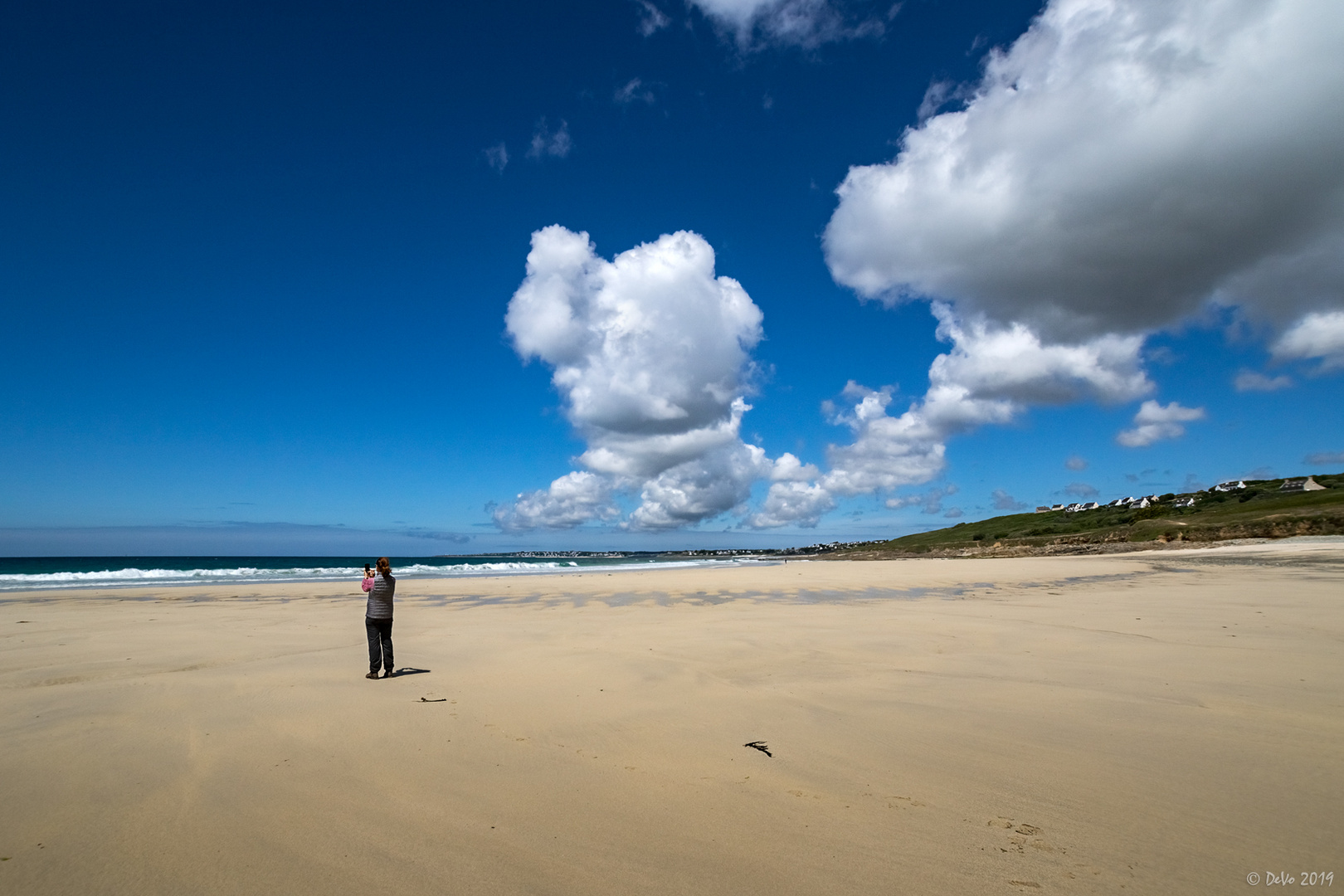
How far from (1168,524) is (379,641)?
60479mm

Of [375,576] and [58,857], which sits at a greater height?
[375,576]

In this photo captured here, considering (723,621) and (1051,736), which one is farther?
(723,621)

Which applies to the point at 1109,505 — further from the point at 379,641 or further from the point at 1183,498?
the point at 379,641

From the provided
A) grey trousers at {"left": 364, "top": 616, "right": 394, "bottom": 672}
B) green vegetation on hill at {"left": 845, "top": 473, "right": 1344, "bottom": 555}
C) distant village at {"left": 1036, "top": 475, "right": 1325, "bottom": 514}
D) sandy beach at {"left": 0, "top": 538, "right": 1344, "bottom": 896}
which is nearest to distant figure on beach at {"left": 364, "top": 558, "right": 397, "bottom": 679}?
grey trousers at {"left": 364, "top": 616, "right": 394, "bottom": 672}

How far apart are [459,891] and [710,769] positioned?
6.96 feet

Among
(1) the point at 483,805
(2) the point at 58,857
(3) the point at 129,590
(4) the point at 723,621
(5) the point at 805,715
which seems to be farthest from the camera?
(3) the point at 129,590

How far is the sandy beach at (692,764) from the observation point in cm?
334

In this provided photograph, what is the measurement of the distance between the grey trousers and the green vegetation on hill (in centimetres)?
5270

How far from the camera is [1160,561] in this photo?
101ft

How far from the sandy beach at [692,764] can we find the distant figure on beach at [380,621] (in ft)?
1.78

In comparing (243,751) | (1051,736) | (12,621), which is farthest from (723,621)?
(12,621)

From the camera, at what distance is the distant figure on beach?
27.2ft

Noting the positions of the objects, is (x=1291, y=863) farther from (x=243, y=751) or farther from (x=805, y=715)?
(x=243, y=751)

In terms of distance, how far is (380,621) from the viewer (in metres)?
8.50
